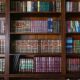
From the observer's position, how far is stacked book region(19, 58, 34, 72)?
123 inches

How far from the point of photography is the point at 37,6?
3.05m

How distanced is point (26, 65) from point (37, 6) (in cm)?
85

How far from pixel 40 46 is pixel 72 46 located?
454mm

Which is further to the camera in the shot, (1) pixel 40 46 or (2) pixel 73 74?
(1) pixel 40 46

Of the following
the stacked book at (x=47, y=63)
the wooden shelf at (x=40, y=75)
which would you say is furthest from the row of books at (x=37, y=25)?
the wooden shelf at (x=40, y=75)

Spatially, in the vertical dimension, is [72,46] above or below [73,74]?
above

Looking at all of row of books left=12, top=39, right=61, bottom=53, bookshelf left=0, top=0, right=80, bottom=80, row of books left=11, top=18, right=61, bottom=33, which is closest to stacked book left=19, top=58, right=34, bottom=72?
bookshelf left=0, top=0, right=80, bottom=80

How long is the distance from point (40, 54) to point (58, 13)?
624 millimetres

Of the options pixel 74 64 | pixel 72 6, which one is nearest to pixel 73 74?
pixel 74 64

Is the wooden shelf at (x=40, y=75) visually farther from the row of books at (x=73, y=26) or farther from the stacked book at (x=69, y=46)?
the row of books at (x=73, y=26)

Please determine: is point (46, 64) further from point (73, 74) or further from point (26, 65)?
point (73, 74)

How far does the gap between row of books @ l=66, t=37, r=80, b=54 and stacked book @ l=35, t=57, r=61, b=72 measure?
0.20 m

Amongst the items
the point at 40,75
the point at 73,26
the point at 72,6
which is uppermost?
the point at 72,6

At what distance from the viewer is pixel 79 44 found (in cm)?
310
